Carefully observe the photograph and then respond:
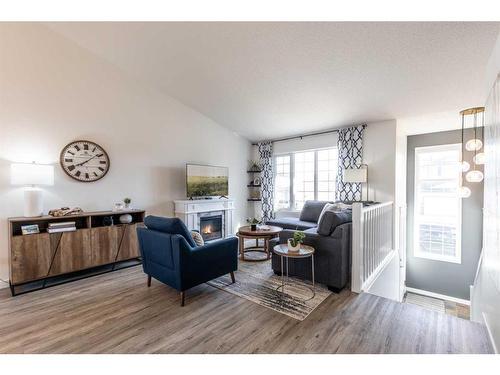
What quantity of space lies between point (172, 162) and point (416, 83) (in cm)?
419

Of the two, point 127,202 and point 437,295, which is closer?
point 127,202

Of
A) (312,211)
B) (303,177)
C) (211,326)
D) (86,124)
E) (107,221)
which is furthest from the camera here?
(303,177)

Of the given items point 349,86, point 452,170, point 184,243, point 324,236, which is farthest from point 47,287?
point 452,170

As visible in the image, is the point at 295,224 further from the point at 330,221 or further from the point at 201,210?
the point at 201,210

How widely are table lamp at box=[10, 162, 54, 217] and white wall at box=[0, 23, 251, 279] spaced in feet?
0.89

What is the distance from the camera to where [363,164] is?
463cm

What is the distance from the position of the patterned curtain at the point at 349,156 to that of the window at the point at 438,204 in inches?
63.2

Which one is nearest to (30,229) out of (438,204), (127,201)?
(127,201)

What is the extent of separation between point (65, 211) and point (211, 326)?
2587 millimetres

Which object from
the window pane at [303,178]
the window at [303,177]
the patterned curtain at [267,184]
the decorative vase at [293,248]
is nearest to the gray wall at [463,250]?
the window at [303,177]

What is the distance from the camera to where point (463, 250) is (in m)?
4.78

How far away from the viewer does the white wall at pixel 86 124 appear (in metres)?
3.02

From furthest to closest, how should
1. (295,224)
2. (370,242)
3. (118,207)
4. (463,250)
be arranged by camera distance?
(463,250) < (295,224) < (118,207) < (370,242)

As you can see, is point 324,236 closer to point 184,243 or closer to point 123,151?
point 184,243
